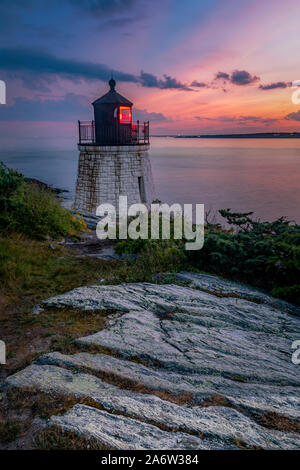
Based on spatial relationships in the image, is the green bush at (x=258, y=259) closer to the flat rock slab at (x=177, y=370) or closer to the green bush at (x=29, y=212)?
the flat rock slab at (x=177, y=370)

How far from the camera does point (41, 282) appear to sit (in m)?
7.12

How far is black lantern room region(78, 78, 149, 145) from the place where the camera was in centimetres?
2073

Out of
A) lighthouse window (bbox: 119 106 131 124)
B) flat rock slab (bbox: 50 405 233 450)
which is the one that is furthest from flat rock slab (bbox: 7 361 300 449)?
lighthouse window (bbox: 119 106 131 124)

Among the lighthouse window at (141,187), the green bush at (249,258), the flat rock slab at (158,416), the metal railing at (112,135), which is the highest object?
the metal railing at (112,135)

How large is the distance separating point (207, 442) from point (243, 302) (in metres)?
3.68

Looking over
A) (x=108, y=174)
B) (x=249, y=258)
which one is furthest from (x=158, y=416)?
(x=108, y=174)

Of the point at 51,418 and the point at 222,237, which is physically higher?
the point at 222,237

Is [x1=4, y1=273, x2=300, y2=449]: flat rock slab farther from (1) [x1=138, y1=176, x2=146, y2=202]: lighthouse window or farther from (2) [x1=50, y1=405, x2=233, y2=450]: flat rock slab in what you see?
(1) [x1=138, y1=176, x2=146, y2=202]: lighthouse window

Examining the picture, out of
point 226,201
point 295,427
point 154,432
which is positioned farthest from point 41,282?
point 226,201

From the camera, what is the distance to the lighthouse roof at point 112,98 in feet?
67.4

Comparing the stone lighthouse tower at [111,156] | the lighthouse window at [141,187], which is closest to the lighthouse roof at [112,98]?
the stone lighthouse tower at [111,156]

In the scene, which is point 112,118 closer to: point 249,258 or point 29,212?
point 29,212

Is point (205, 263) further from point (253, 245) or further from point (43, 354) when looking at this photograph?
point (43, 354)

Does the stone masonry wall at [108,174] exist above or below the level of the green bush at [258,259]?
above
